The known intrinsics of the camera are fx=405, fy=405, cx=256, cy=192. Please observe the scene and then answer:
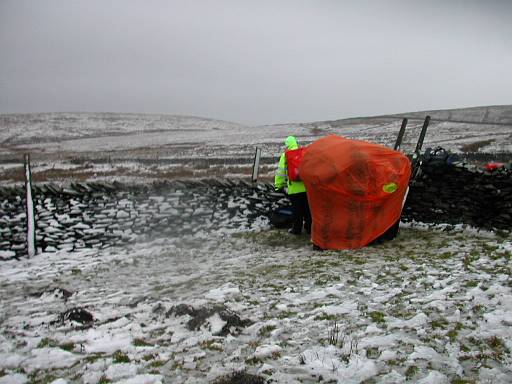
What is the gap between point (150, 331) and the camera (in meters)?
4.77

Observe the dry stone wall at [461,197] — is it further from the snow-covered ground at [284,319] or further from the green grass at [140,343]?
the green grass at [140,343]

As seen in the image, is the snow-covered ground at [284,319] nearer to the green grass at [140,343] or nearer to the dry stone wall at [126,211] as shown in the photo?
the green grass at [140,343]

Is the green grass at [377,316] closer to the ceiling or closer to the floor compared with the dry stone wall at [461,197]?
closer to the floor

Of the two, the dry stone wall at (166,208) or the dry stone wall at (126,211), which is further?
the dry stone wall at (126,211)

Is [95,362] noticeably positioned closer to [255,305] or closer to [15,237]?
[255,305]

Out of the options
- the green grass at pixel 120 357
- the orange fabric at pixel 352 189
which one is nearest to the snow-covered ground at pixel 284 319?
the green grass at pixel 120 357

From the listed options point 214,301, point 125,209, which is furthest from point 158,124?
point 214,301

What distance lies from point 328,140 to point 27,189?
7206 millimetres

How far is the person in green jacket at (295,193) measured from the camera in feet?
30.2

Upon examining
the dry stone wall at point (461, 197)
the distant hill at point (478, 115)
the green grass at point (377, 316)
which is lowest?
the green grass at point (377, 316)

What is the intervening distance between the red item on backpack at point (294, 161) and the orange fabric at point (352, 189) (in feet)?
1.45

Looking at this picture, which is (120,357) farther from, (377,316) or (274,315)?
(377,316)

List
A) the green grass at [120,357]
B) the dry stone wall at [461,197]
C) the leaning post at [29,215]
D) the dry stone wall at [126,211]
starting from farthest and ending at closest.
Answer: the dry stone wall at [126,211]
the leaning post at [29,215]
the dry stone wall at [461,197]
the green grass at [120,357]

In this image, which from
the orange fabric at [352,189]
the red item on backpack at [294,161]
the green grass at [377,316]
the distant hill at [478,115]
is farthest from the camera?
the distant hill at [478,115]
